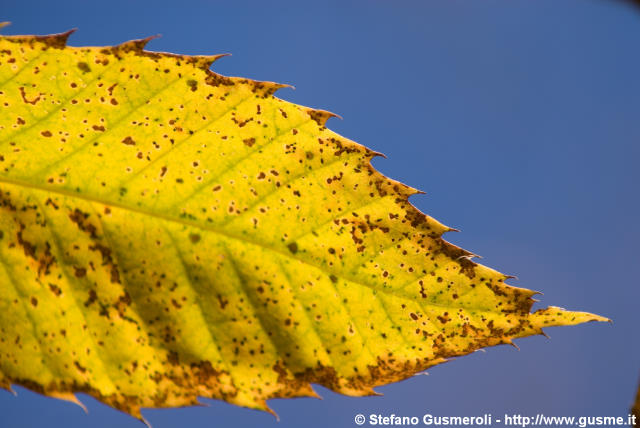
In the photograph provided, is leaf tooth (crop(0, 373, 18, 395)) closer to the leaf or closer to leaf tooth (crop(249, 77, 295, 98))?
the leaf

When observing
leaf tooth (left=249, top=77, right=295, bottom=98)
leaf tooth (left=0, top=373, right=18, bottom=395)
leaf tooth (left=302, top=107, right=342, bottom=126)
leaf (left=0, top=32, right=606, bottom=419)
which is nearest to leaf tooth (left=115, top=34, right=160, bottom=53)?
leaf (left=0, top=32, right=606, bottom=419)

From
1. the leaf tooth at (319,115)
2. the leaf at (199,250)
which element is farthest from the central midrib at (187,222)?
the leaf tooth at (319,115)

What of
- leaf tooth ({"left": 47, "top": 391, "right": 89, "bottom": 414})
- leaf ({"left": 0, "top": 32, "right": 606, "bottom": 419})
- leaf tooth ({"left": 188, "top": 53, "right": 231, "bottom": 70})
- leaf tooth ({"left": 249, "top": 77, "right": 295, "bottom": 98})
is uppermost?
leaf tooth ({"left": 188, "top": 53, "right": 231, "bottom": 70})

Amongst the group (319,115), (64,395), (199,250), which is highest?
(319,115)

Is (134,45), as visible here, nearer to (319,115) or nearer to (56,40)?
(56,40)

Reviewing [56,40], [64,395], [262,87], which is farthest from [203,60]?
[64,395]

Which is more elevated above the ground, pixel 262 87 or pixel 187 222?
pixel 262 87

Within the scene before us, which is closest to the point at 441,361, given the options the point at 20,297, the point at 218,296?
the point at 218,296

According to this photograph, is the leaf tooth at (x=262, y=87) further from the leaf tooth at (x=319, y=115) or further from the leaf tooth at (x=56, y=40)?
the leaf tooth at (x=56, y=40)
